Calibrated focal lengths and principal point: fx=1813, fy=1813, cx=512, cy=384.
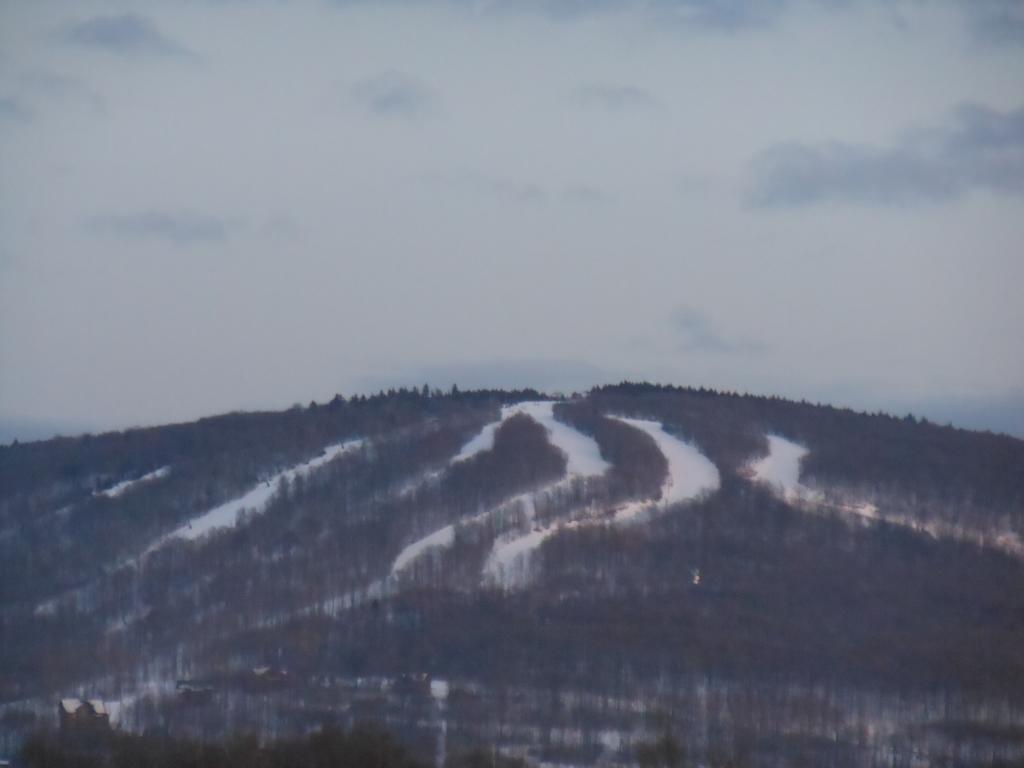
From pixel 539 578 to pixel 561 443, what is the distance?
23.7m

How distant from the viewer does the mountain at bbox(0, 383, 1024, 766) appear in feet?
221

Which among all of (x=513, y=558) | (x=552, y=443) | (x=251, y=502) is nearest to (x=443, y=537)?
(x=513, y=558)

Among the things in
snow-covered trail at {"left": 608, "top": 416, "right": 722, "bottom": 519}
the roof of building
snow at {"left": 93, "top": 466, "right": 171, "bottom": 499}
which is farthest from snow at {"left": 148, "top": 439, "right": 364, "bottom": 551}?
the roof of building

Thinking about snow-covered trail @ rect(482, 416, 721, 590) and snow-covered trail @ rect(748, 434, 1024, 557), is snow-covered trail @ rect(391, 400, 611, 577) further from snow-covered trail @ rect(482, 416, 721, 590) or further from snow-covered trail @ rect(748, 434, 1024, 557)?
snow-covered trail @ rect(748, 434, 1024, 557)

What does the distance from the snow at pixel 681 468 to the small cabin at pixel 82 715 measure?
37906 millimetres

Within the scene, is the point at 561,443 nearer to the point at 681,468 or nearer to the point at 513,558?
the point at 681,468

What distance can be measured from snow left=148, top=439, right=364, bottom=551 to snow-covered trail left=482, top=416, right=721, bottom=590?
62.6ft

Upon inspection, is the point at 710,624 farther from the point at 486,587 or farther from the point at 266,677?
the point at 266,677

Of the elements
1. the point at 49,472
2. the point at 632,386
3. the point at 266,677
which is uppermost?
the point at 632,386

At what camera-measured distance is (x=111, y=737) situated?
54500 mm

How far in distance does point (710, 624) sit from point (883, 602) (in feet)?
33.1

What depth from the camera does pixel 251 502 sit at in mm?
109750

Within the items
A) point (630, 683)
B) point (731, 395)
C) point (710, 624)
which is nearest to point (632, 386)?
point (731, 395)

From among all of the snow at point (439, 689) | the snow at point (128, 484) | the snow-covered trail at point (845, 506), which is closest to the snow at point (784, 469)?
the snow-covered trail at point (845, 506)
